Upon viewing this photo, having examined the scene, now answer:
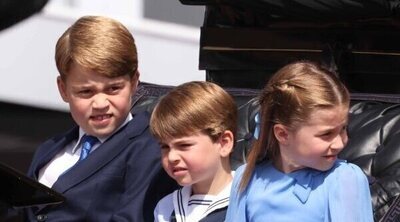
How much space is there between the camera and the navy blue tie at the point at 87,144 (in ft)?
10.6

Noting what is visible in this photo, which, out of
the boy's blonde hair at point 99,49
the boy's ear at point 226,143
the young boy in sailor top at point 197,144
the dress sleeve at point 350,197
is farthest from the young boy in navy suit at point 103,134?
the dress sleeve at point 350,197

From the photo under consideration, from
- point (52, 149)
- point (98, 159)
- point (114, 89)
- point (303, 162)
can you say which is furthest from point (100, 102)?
point (303, 162)

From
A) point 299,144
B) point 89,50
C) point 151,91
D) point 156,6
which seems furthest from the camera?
point 156,6

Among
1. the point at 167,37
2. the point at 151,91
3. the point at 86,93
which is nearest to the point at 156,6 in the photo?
the point at 167,37

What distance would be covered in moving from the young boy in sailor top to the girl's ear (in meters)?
0.16

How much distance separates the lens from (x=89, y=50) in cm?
312

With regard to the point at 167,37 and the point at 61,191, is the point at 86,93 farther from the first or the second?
the point at 167,37

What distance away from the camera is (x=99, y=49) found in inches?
123

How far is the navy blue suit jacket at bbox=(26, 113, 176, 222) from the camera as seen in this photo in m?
3.12

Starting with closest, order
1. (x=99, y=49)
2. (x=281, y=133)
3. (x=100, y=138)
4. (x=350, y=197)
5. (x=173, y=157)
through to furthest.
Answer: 1. (x=350, y=197)
2. (x=281, y=133)
3. (x=173, y=157)
4. (x=99, y=49)
5. (x=100, y=138)

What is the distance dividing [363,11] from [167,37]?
142 cm

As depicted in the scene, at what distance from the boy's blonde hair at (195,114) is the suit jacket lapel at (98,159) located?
0.19m

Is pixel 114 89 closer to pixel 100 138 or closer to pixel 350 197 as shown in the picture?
pixel 100 138

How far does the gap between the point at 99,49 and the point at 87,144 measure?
0.97 ft
